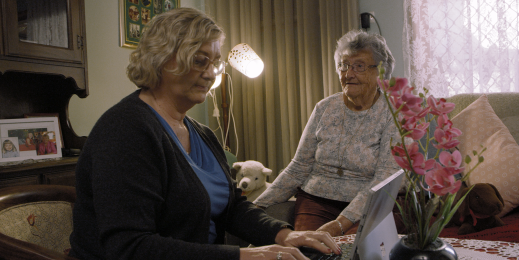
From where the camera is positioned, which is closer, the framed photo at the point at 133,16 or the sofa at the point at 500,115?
the sofa at the point at 500,115

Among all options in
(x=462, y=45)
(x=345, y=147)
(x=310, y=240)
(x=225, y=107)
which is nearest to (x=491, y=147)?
(x=345, y=147)

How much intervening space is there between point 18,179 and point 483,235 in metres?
1.84

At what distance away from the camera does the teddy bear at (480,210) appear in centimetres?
124

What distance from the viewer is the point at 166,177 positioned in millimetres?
842

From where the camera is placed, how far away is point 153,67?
967mm

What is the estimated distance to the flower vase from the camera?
60cm

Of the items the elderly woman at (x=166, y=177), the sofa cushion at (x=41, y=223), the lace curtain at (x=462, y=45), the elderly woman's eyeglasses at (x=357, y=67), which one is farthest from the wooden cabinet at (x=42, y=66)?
the lace curtain at (x=462, y=45)

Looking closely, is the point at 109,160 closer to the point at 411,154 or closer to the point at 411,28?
the point at 411,154

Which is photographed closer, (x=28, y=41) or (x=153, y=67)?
(x=153, y=67)

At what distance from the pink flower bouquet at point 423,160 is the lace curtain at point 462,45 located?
6.28 feet

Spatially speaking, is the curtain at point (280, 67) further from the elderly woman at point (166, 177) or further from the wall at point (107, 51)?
the elderly woman at point (166, 177)

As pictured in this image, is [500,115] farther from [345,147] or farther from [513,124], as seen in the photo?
[345,147]

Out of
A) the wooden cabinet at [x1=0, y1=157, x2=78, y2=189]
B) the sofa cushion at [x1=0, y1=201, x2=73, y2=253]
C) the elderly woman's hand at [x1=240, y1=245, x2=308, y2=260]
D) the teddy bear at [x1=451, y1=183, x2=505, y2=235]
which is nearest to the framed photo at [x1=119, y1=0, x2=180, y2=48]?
the wooden cabinet at [x1=0, y1=157, x2=78, y2=189]

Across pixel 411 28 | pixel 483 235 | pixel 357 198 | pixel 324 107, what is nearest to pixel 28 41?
pixel 324 107
